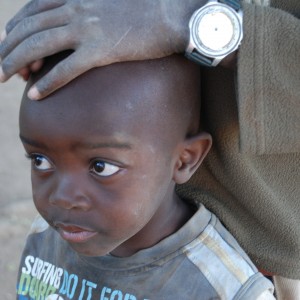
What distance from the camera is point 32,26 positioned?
122 cm

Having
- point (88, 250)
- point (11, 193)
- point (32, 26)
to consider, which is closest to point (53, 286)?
point (88, 250)

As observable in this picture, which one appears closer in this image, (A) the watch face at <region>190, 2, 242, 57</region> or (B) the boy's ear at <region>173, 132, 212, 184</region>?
(A) the watch face at <region>190, 2, 242, 57</region>

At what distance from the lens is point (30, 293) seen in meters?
1.68

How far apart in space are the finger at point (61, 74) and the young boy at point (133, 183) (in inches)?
1.1

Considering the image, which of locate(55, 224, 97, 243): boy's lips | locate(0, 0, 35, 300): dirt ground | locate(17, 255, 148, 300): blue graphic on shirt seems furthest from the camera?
locate(0, 0, 35, 300): dirt ground

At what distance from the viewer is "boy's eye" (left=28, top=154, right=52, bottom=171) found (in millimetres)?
1299

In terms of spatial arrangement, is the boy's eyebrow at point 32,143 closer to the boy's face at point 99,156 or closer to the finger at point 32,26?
the boy's face at point 99,156

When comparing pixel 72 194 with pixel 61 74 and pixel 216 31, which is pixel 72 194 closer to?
pixel 61 74

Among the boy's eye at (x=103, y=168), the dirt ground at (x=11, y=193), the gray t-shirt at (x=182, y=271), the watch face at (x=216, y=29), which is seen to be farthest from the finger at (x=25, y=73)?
the dirt ground at (x=11, y=193)

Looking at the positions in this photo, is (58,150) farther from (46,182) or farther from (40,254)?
(40,254)

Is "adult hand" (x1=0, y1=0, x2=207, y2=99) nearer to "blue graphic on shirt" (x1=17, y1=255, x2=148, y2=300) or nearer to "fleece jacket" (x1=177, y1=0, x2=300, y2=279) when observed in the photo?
"fleece jacket" (x1=177, y1=0, x2=300, y2=279)

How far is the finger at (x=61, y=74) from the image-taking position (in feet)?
3.84

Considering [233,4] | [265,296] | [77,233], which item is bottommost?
[265,296]

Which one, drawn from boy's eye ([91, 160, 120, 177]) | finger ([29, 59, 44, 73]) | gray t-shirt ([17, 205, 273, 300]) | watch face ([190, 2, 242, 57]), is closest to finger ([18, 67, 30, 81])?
finger ([29, 59, 44, 73])
